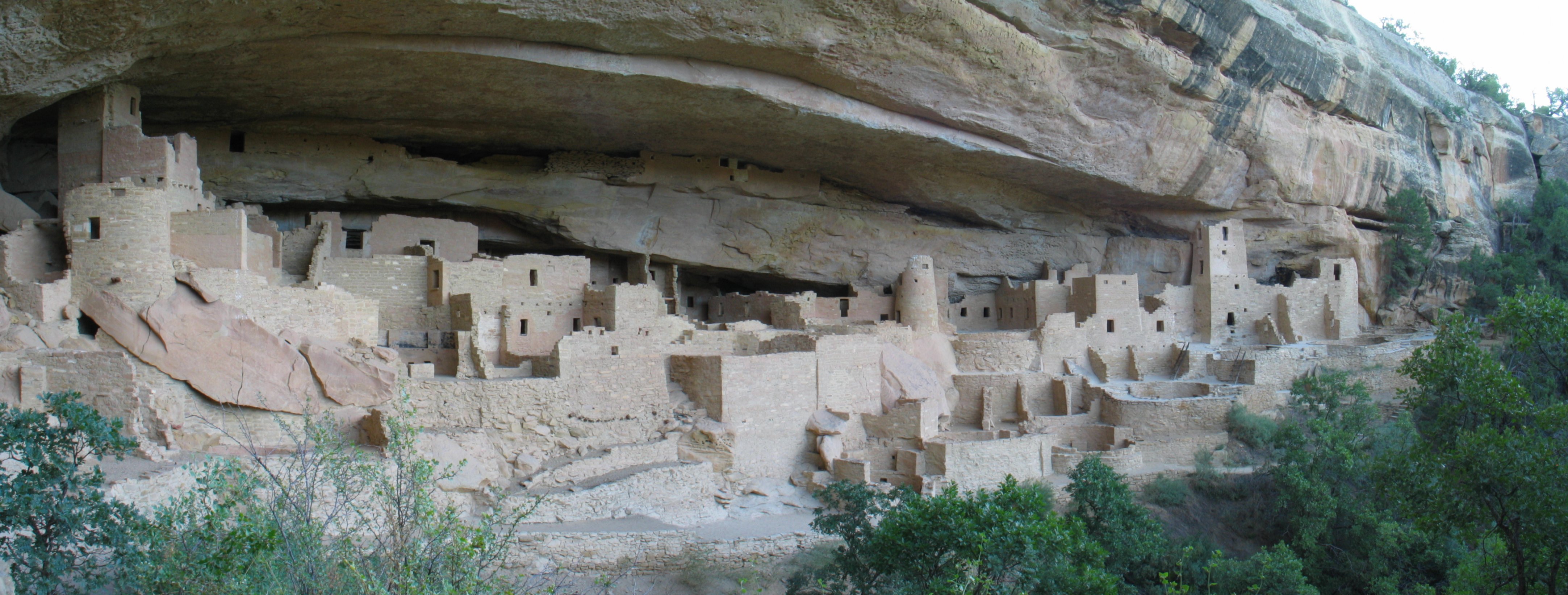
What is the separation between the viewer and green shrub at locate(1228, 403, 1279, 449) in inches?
726

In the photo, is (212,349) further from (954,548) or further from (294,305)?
(954,548)

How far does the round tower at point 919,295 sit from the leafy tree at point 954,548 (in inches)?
348

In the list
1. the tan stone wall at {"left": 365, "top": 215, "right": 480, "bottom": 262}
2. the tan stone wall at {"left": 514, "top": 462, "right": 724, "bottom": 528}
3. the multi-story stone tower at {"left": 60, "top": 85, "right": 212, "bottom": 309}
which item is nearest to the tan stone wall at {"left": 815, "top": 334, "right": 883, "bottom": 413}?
the tan stone wall at {"left": 514, "top": 462, "right": 724, "bottom": 528}

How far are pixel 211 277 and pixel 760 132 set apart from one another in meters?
10.1

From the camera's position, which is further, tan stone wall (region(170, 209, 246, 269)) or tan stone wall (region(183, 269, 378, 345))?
tan stone wall (region(170, 209, 246, 269))

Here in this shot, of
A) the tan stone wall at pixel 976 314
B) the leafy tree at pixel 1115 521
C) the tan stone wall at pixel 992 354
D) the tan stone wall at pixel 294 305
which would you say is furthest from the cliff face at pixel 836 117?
the leafy tree at pixel 1115 521

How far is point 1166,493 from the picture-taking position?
57.6 ft

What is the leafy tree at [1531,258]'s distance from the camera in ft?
87.5

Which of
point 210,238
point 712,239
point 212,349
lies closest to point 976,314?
point 712,239

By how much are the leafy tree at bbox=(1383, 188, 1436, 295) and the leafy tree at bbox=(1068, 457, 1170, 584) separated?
15.0 meters

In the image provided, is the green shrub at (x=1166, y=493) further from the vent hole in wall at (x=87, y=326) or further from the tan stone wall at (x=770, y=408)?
the vent hole in wall at (x=87, y=326)

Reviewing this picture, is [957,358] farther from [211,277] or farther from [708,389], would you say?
[211,277]

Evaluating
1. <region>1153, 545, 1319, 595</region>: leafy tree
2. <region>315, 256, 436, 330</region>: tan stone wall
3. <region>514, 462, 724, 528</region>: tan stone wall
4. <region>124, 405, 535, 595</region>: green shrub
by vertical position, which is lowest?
<region>1153, 545, 1319, 595</region>: leafy tree

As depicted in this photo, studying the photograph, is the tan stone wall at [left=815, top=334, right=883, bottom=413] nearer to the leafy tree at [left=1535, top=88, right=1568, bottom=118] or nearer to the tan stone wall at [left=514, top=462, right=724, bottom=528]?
the tan stone wall at [left=514, top=462, right=724, bottom=528]
